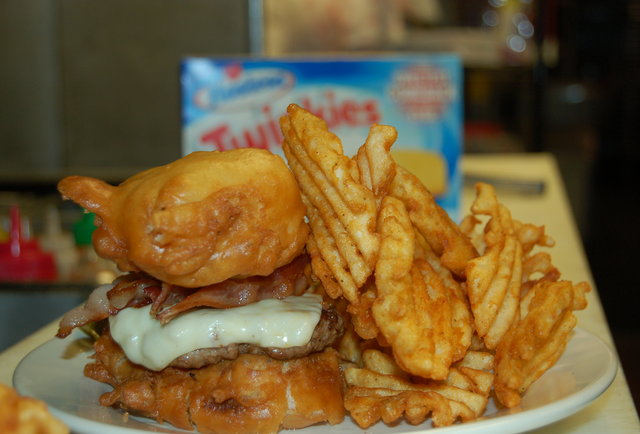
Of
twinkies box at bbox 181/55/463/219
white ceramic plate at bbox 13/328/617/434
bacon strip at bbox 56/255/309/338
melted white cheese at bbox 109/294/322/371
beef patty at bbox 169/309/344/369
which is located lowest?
white ceramic plate at bbox 13/328/617/434

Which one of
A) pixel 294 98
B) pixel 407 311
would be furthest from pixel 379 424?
pixel 294 98

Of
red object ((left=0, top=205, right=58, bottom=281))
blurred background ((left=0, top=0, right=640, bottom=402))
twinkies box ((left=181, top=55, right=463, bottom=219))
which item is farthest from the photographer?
blurred background ((left=0, top=0, right=640, bottom=402))

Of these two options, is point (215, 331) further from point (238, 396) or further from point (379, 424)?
point (379, 424)

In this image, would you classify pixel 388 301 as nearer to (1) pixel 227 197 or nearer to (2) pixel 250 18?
(1) pixel 227 197

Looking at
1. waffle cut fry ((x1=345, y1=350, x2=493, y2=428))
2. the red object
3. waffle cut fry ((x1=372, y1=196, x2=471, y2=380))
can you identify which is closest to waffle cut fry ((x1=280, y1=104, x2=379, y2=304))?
waffle cut fry ((x1=372, y1=196, x2=471, y2=380))

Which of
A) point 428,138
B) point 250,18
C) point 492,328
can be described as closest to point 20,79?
point 250,18

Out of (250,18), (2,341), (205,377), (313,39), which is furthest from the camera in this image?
(250,18)

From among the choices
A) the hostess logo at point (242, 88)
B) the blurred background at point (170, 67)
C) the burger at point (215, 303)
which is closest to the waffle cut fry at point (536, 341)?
the burger at point (215, 303)

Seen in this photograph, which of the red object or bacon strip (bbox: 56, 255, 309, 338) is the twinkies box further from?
bacon strip (bbox: 56, 255, 309, 338)
